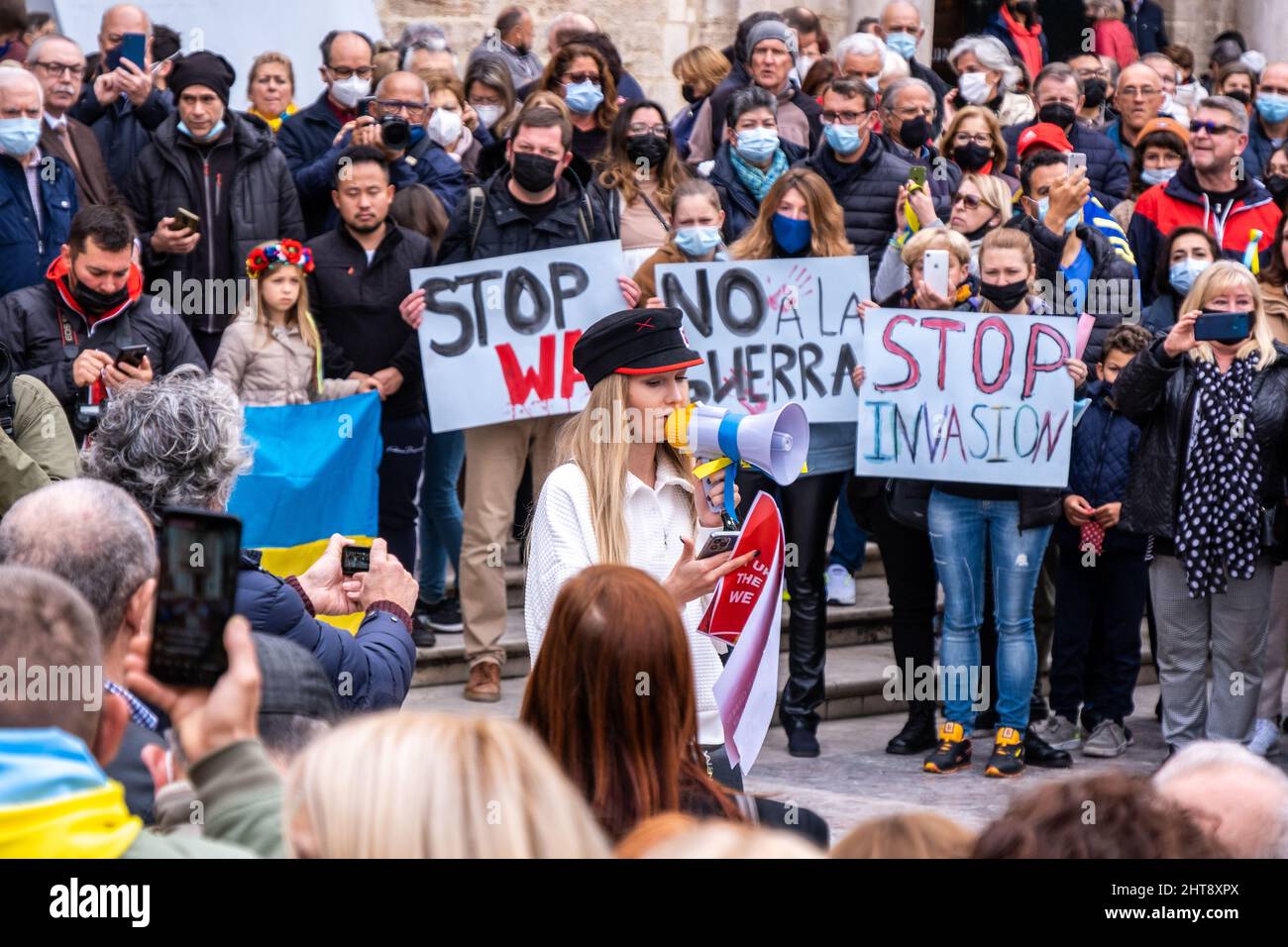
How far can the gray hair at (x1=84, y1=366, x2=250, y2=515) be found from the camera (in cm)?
416

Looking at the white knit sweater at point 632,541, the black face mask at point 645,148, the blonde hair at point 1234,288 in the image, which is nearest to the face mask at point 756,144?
the black face mask at point 645,148

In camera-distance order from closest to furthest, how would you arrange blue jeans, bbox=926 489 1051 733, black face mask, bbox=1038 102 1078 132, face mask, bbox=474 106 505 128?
blue jeans, bbox=926 489 1051 733, face mask, bbox=474 106 505 128, black face mask, bbox=1038 102 1078 132

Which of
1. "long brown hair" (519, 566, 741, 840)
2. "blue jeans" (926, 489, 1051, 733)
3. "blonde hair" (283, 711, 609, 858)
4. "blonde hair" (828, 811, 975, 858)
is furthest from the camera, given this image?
"blue jeans" (926, 489, 1051, 733)

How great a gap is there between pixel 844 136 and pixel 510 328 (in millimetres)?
1801

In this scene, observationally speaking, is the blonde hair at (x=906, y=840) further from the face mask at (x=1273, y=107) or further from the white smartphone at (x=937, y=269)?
the face mask at (x=1273, y=107)

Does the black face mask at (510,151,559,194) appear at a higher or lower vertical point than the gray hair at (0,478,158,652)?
higher

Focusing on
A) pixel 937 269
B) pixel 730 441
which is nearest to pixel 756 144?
pixel 937 269

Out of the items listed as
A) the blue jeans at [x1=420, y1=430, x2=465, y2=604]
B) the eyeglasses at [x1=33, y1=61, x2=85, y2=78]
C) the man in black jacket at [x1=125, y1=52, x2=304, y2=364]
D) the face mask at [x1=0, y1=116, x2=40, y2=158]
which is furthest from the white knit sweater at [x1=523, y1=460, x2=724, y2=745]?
the eyeglasses at [x1=33, y1=61, x2=85, y2=78]

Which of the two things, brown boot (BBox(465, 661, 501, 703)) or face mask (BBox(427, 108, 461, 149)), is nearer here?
brown boot (BBox(465, 661, 501, 703))

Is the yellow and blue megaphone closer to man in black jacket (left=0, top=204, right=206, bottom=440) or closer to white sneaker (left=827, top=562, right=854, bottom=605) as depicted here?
man in black jacket (left=0, top=204, right=206, bottom=440)

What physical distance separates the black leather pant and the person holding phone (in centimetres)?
123

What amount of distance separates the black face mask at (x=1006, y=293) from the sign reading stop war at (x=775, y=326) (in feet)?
1.88

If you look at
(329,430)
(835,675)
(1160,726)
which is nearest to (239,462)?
(329,430)

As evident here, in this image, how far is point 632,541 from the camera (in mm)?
4484
